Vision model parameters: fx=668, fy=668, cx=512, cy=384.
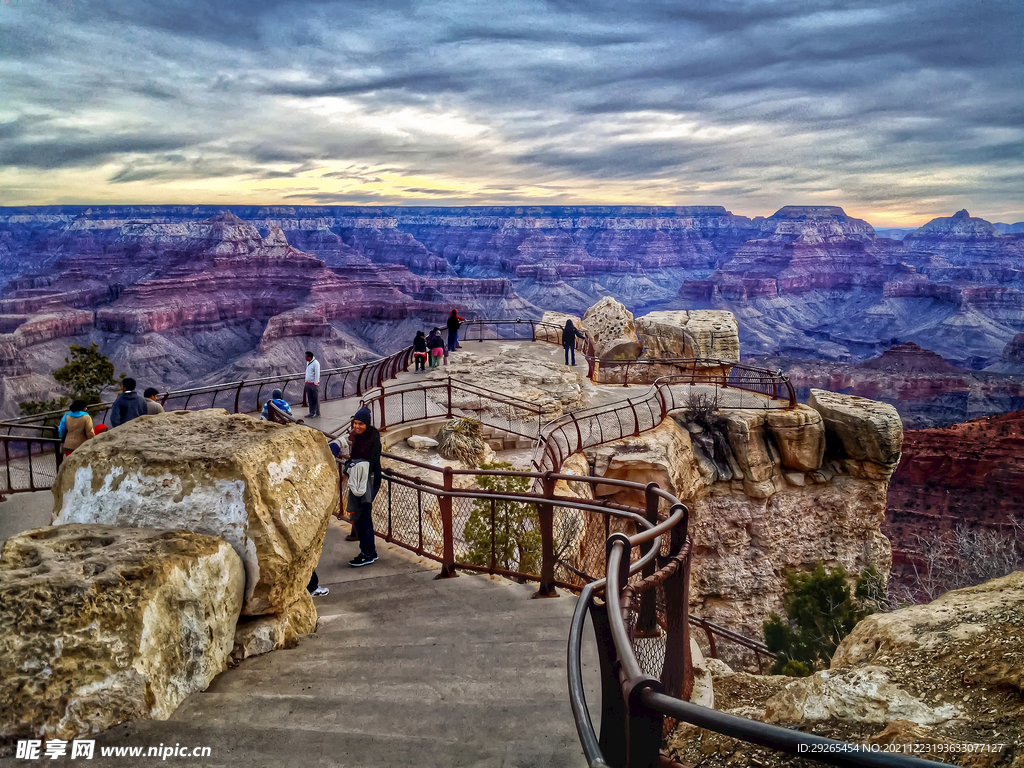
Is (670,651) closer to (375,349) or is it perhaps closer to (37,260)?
(375,349)

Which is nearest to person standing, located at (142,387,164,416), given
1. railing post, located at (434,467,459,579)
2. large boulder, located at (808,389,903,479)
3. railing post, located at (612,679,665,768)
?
railing post, located at (434,467,459,579)

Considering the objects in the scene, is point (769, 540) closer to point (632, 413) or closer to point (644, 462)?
point (632, 413)

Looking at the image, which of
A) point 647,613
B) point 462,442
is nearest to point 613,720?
point 647,613

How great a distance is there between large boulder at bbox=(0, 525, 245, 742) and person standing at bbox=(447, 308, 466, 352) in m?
19.2

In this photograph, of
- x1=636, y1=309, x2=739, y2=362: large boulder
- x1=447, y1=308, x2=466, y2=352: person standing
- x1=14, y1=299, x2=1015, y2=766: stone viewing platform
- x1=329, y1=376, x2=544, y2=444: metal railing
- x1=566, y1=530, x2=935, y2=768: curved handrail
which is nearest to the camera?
x1=566, y1=530, x2=935, y2=768: curved handrail

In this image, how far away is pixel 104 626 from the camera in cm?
434

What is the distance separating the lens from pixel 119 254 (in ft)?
460

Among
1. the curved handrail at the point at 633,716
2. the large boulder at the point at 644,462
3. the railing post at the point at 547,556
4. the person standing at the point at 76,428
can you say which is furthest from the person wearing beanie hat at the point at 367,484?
the large boulder at the point at 644,462

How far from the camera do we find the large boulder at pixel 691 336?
1414 inches

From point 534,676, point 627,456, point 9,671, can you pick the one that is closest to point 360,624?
point 534,676

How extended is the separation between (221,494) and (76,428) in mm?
6228

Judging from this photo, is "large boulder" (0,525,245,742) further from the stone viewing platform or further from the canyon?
the canyon

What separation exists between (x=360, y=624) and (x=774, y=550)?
1975 cm

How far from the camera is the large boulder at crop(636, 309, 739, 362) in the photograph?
3591cm
